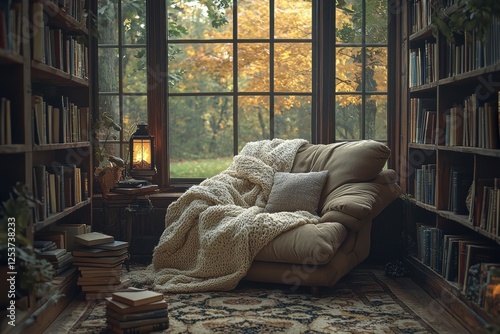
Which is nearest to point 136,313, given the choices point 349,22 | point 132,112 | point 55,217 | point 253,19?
point 55,217

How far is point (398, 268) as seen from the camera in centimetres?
482

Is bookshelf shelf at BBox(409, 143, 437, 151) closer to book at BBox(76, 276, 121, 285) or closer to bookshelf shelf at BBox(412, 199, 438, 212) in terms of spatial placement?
bookshelf shelf at BBox(412, 199, 438, 212)

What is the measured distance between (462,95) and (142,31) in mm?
2694

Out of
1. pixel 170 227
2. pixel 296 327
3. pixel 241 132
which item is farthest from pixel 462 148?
pixel 241 132

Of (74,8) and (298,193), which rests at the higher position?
(74,8)

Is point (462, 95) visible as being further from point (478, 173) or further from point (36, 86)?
point (36, 86)

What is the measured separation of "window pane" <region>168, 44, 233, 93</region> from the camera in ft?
18.6

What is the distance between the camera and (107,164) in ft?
17.9

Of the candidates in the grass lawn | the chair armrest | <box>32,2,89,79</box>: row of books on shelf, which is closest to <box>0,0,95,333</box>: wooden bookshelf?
<box>32,2,89,79</box>: row of books on shelf

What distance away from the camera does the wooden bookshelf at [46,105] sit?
3.15 metres

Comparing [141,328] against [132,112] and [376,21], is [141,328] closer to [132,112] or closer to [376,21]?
[132,112]

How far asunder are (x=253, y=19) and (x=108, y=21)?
47.7 inches

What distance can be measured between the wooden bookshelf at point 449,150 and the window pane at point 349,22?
44 cm

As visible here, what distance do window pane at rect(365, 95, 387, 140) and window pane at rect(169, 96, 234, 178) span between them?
1170 mm
